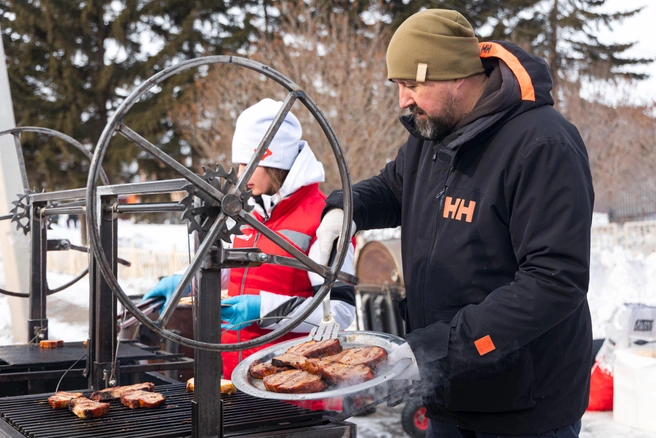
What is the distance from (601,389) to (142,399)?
4.66 m

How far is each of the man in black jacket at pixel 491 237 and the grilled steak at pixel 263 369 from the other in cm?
38

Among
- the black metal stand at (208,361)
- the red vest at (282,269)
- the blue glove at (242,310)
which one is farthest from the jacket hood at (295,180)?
the black metal stand at (208,361)

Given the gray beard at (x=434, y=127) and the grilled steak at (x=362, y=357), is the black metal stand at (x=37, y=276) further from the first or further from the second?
the gray beard at (x=434, y=127)

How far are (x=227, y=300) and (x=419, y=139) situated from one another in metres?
0.90

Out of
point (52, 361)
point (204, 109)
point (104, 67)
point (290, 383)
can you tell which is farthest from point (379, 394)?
point (104, 67)

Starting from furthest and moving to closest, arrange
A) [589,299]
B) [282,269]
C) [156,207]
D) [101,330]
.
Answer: [589,299] < [282,269] < [101,330] < [156,207]

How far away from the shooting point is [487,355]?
181 cm

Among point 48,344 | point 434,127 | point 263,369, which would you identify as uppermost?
point 434,127

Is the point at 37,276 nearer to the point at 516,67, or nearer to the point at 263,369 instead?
the point at 263,369

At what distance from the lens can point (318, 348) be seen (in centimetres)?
208

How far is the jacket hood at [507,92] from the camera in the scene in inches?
78.0

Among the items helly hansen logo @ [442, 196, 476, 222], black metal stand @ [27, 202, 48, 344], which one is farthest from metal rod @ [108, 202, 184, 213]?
black metal stand @ [27, 202, 48, 344]

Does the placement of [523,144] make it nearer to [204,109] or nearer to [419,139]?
[419,139]

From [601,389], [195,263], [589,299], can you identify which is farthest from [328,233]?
[589,299]
